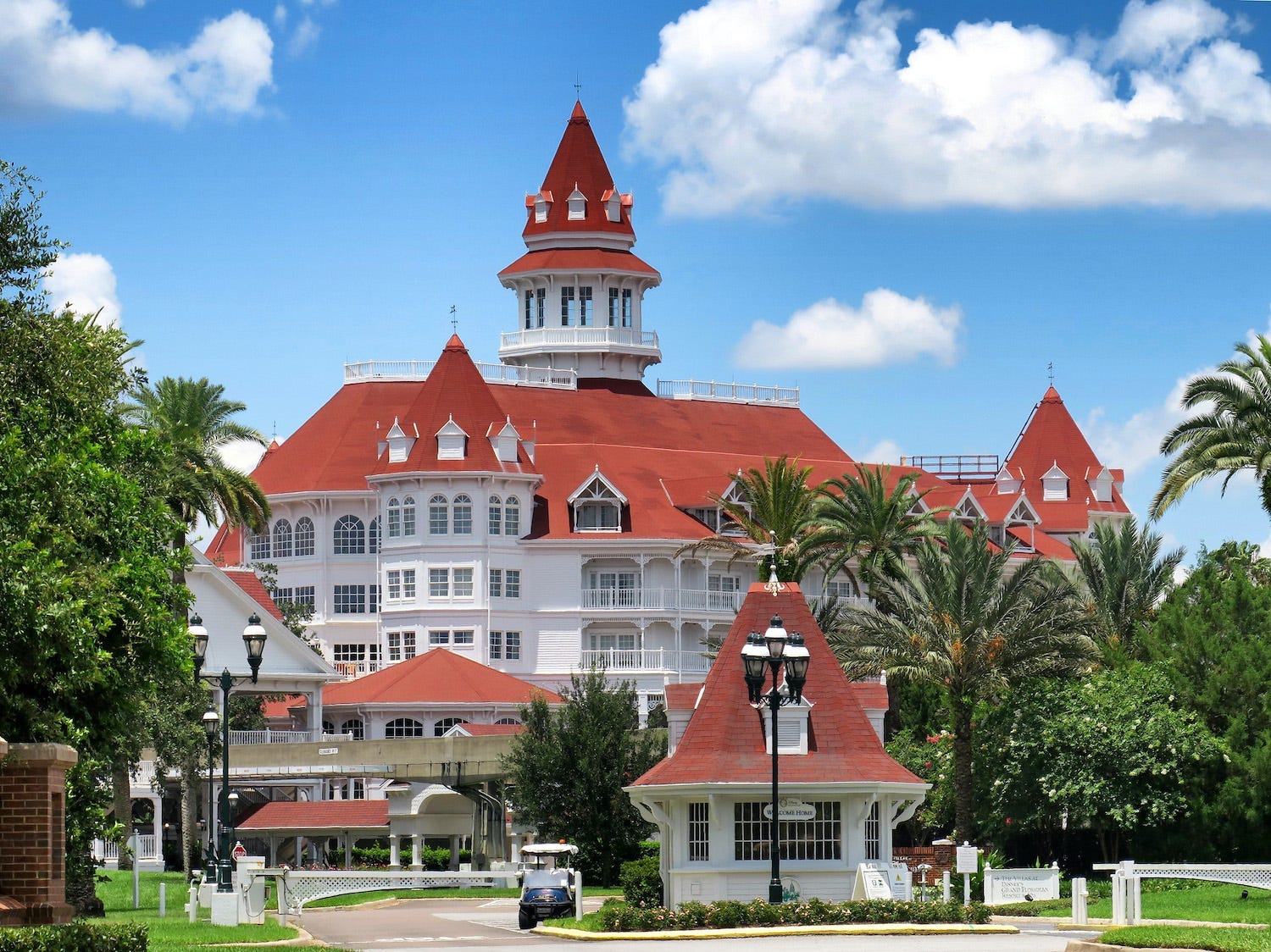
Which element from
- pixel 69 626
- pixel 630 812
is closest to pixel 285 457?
pixel 630 812

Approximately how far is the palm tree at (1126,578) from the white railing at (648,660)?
1640 centimetres

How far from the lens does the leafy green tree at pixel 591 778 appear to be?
53.1 metres

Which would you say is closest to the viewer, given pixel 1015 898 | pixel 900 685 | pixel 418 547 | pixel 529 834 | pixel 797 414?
Result: pixel 1015 898

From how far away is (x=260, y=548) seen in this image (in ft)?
308

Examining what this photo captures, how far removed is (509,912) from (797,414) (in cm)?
6369

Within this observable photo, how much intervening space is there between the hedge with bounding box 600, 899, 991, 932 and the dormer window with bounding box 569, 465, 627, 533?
185 feet

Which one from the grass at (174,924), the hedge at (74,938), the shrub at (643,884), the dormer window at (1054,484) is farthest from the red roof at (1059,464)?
the hedge at (74,938)

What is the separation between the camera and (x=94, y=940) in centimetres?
1920

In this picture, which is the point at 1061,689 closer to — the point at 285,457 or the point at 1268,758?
the point at 1268,758

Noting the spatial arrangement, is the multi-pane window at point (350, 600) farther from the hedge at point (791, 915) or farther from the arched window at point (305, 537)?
the hedge at point (791, 915)

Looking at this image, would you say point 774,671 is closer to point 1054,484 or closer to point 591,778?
point 591,778

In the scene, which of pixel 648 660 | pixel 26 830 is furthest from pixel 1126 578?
pixel 26 830

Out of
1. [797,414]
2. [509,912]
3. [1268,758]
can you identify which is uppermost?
[797,414]

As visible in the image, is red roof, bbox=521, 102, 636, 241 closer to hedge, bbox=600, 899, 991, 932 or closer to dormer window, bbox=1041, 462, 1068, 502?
dormer window, bbox=1041, 462, 1068, 502
